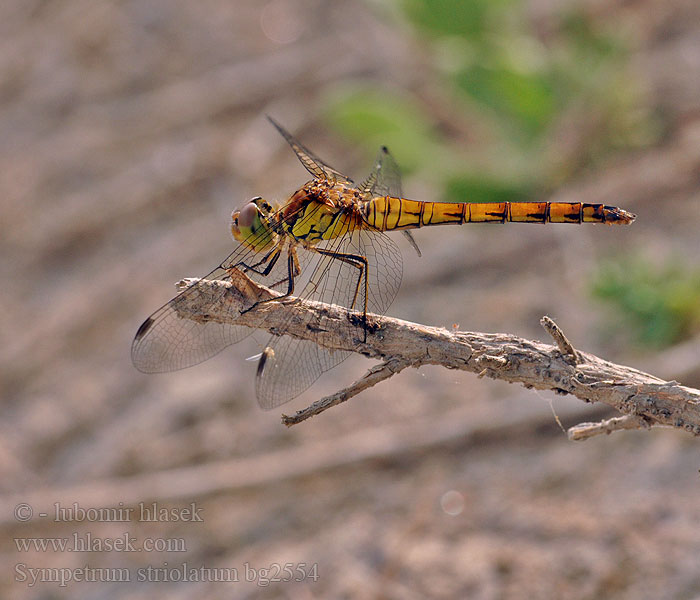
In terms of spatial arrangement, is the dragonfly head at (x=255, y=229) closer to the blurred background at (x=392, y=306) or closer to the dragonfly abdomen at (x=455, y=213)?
the dragonfly abdomen at (x=455, y=213)

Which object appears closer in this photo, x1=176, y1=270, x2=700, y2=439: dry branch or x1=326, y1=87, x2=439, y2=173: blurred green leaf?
x1=176, y1=270, x2=700, y2=439: dry branch

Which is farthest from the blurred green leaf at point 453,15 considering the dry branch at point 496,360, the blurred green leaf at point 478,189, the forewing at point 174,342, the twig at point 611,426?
the twig at point 611,426

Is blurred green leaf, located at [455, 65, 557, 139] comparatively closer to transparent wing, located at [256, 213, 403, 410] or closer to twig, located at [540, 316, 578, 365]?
transparent wing, located at [256, 213, 403, 410]

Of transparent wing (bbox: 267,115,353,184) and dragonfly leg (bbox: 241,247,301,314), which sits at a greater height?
transparent wing (bbox: 267,115,353,184)

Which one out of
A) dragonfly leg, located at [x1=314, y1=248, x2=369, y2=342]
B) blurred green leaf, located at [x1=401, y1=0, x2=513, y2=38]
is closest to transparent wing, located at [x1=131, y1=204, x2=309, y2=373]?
dragonfly leg, located at [x1=314, y1=248, x2=369, y2=342]

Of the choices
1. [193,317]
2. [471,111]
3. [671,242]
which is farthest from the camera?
[471,111]

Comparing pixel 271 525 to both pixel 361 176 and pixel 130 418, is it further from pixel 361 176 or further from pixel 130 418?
pixel 361 176

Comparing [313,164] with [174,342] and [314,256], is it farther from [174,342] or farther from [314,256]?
[174,342]

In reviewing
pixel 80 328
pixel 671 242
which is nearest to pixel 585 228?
pixel 671 242
